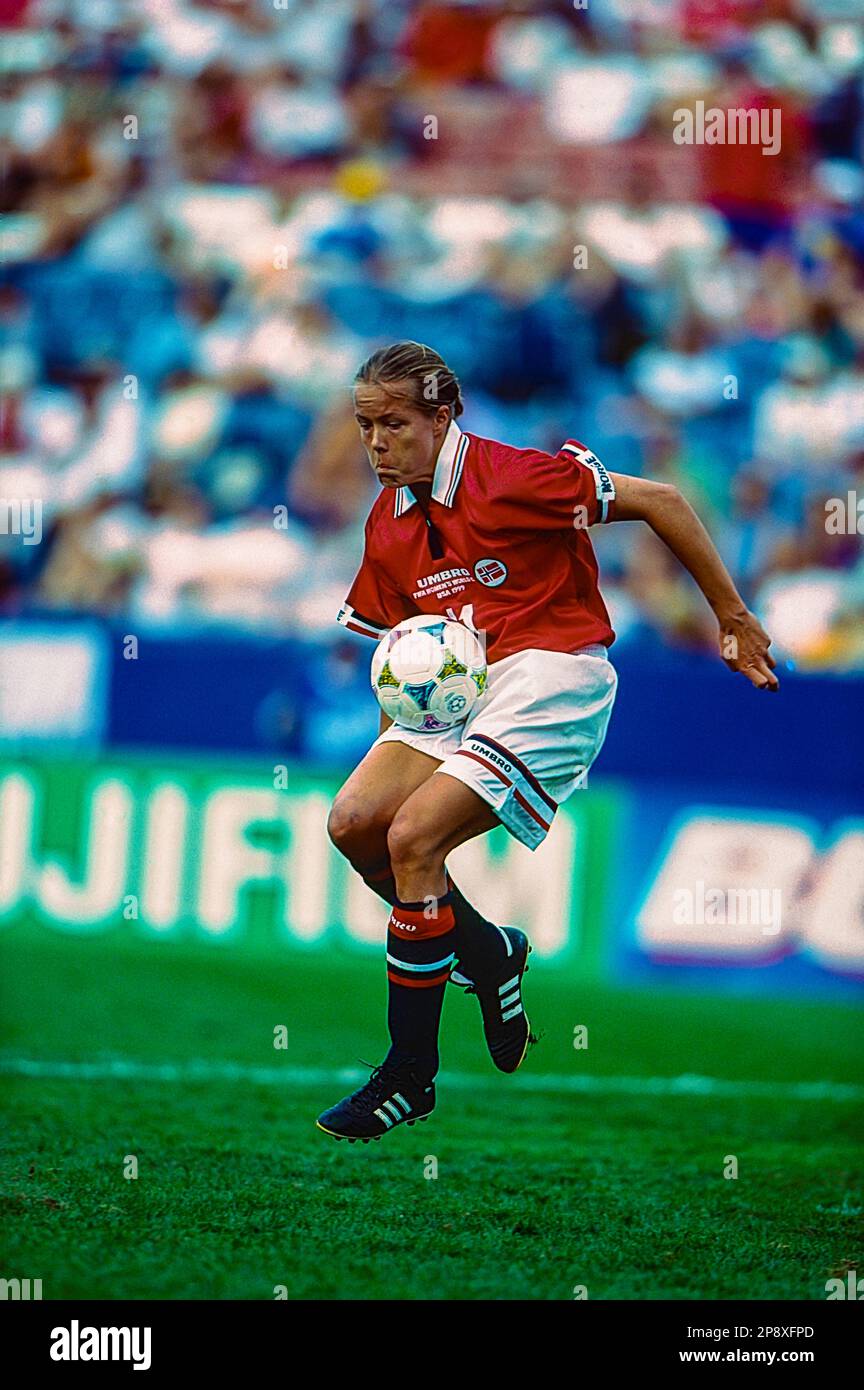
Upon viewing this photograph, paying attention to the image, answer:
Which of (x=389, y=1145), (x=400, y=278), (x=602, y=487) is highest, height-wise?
(x=400, y=278)

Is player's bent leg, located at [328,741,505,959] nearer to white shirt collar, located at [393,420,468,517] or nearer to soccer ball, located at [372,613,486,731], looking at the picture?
soccer ball, located at [372,613,486,731]

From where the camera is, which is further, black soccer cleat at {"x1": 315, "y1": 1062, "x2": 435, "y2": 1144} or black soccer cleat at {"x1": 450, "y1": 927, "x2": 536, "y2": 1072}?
black soccer cleat at {"x1": 450, "y1": 927, "x2": 536, "y2": 1072}

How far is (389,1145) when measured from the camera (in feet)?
18.2

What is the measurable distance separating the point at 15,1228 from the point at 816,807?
16.0 feet

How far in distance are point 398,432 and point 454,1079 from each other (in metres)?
3.69

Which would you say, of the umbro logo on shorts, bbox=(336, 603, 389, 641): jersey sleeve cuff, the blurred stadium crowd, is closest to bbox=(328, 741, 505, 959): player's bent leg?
bbox=(336, 603, 389, 641): jersey sleeve cuff

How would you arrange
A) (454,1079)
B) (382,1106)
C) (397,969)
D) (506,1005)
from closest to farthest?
1. (382,1106)
2. (397,969)
3. (506,1005)
4. (454,1079)

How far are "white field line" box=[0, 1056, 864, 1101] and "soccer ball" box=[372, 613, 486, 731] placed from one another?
113 inches

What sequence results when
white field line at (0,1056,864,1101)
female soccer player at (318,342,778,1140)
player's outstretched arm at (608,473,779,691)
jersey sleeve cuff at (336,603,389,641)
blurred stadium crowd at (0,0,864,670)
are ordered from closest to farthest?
female soccer player at (318,342,778,1140)
player's outstretched arm at (608,473,779,691)
jersey sleeve cuff at (336,603,389,641)
white field line at (0,1056,864,1101)
blurred stadium crowd at (0,0,864,670)

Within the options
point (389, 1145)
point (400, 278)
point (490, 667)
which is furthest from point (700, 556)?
point (400, 278)

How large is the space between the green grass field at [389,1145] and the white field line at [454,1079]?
0.07 feet

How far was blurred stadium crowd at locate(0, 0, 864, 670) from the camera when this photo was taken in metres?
9.38

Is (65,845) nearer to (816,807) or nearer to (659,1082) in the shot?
(659,1082)

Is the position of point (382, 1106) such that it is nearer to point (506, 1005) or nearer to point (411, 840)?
point (506, 1005)
